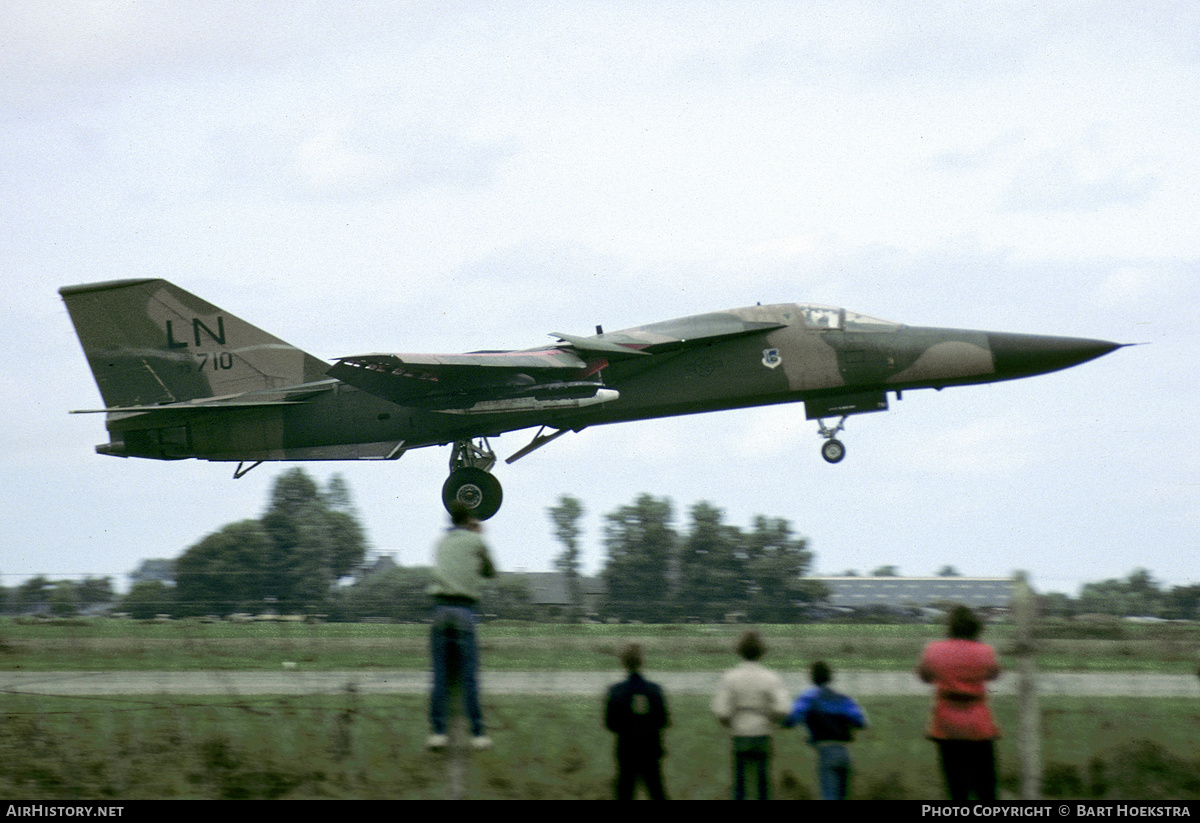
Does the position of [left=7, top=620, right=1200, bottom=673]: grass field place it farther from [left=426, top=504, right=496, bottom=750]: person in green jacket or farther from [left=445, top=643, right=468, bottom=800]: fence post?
[left=445, top=643, right=468, bottom=800]: fence post

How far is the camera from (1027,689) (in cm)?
744

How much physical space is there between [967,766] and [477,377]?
14.0m

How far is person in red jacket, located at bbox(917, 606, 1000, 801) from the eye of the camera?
23.6 ft

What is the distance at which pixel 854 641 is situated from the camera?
10.5 m

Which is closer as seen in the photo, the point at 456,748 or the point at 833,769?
the point at 456,748

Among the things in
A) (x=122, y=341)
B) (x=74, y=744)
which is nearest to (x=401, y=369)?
(x=122, y=341)

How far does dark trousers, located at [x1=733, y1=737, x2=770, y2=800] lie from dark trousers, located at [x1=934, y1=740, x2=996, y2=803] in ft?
3.48

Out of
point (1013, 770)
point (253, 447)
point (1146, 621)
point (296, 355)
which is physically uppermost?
point (296, 355)

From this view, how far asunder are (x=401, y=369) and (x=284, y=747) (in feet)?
34.7

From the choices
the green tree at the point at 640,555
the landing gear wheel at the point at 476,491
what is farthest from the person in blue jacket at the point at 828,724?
the landing gear wheel at the point at 476,491

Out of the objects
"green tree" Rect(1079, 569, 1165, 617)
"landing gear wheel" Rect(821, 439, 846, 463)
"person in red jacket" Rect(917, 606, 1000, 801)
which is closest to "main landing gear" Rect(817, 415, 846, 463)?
"landing gear wheel" Rect(821, 439, 846, 463)

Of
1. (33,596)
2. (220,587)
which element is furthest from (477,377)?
(33,596)

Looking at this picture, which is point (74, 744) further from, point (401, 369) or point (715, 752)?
point (401, 369)

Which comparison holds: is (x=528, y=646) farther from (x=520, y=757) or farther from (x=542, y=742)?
(x=520, y=757)
